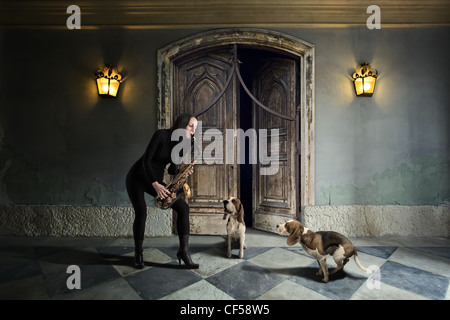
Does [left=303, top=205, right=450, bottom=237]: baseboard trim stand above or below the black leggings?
below

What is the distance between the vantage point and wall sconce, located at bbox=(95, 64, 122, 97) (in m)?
3.70

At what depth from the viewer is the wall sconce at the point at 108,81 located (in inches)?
146

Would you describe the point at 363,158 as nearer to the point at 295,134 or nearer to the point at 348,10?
the point at 295,134

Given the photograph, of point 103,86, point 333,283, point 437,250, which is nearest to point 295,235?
point 333,283

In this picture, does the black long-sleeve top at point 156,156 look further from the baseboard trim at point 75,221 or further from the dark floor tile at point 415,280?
the dark floor tile at point 415,280

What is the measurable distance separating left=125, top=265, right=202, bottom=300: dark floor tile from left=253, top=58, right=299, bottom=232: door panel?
2.31 metres

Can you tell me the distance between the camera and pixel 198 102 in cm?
413

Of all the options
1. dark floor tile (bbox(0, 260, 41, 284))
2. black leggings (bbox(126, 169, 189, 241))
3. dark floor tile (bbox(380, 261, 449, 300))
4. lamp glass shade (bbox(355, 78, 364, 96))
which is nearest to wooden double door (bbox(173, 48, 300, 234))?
lamp glass shade (bbox(355, 78, 364, 96))

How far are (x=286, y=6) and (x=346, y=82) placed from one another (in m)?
1.79

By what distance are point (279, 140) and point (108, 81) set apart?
3.49 meters

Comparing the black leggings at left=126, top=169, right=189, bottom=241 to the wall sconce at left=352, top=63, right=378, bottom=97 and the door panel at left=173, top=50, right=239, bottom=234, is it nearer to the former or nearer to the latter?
the door panel at left=173, top=50, right=239, bottom=234

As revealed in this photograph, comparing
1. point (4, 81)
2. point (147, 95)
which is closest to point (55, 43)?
point (4, 81)

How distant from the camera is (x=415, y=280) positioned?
2268mm

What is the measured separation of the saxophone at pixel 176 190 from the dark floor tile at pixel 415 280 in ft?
8.23
